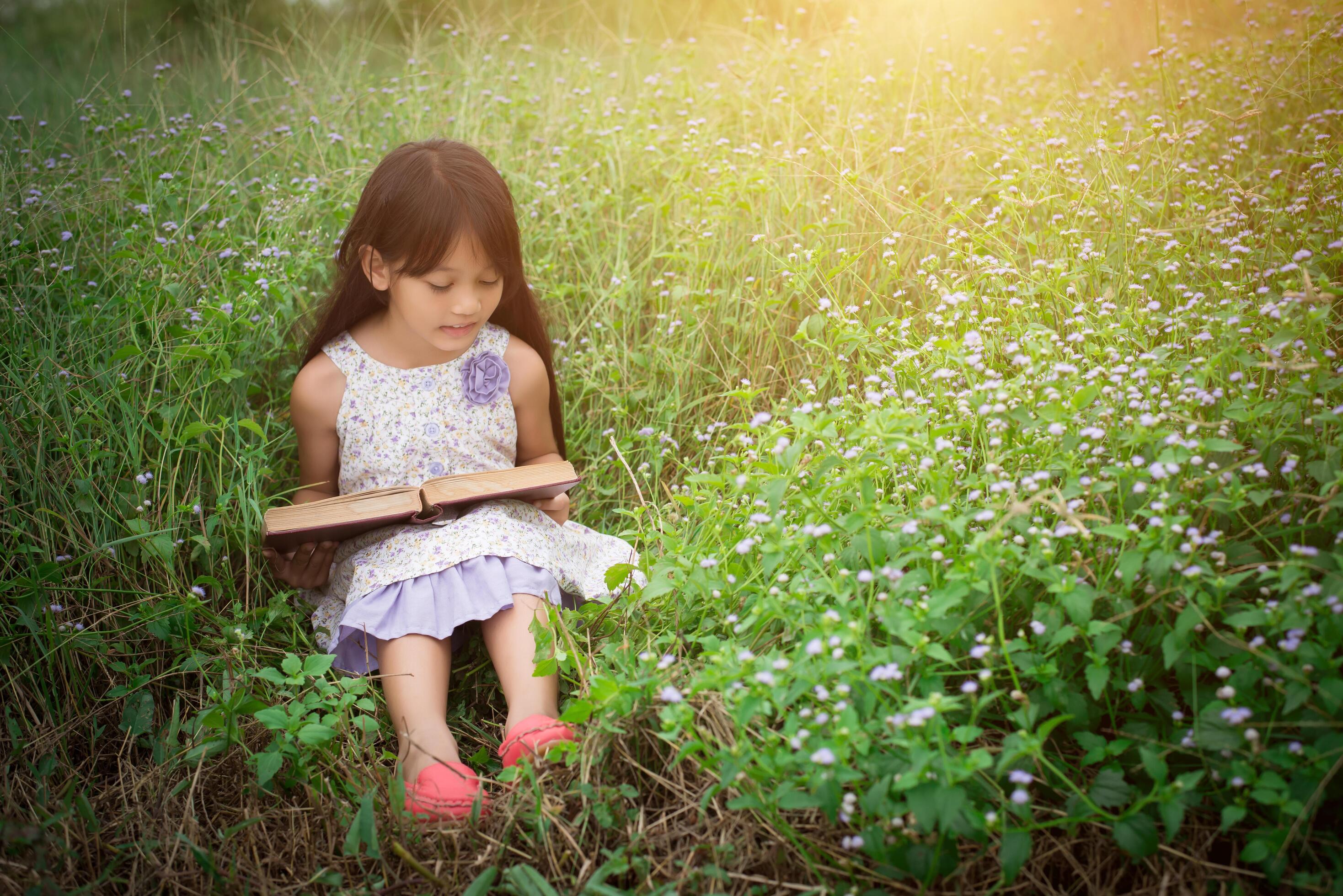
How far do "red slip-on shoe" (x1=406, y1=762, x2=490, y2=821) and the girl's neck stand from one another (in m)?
1.28

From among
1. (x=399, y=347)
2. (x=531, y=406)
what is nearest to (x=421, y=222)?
(x=399, y=347)

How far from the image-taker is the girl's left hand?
2.85m

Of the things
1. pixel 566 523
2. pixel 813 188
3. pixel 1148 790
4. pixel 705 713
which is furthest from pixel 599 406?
pixel 1148 790

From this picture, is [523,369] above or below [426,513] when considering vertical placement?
above

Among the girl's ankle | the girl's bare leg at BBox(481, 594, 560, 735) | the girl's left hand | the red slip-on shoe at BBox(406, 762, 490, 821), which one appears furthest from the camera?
the girl's left hand

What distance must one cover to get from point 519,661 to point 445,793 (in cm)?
42

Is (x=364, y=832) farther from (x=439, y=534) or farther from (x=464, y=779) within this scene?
(x=439, y=534)

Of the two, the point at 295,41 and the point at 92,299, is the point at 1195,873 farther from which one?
the point at 295,41

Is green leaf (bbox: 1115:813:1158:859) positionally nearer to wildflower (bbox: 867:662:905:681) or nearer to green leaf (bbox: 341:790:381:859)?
wildflower (bbox: 867:662:905:681)

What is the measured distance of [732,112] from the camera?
4.67 m

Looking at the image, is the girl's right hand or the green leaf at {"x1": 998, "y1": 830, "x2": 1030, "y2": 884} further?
the girl's right hand

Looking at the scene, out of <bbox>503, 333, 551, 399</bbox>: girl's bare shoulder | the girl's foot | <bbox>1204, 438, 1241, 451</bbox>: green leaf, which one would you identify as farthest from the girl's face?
<bbox>1204, 438, 1241, 451</bbox>: green leaf

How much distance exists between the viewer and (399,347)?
113 inches

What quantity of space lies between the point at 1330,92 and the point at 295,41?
229 inches
